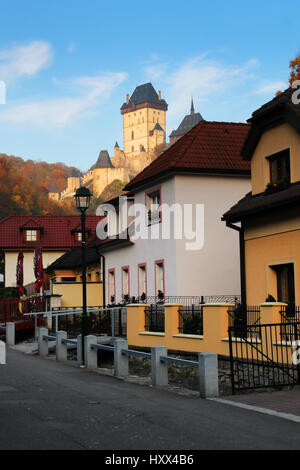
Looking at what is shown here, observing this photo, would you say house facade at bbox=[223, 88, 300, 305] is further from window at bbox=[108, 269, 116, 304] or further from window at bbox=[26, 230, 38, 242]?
window at bbox=[26, 230, 38, 242]

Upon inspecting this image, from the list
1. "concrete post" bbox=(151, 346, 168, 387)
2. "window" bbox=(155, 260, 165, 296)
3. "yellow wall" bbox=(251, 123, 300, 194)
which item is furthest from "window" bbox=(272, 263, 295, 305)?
"window" bbox=(155, 260, 165, 296)

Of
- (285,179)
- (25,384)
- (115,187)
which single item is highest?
(115,187)

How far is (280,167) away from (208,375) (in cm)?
826

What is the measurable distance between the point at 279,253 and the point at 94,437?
10.3m

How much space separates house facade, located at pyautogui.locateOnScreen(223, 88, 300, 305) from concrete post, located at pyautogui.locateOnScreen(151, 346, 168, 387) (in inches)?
169

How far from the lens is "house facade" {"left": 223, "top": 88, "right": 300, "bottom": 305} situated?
16859 millimetres

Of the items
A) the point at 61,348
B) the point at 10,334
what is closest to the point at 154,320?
the point at 61,348

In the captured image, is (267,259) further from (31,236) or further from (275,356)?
(31,236)

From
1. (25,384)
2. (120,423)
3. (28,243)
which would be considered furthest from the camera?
(28,243)

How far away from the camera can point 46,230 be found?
60.5m

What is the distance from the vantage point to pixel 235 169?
2650cm

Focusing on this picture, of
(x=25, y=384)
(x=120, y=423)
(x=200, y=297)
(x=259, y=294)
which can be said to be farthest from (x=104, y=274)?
(x=120, y=423)
